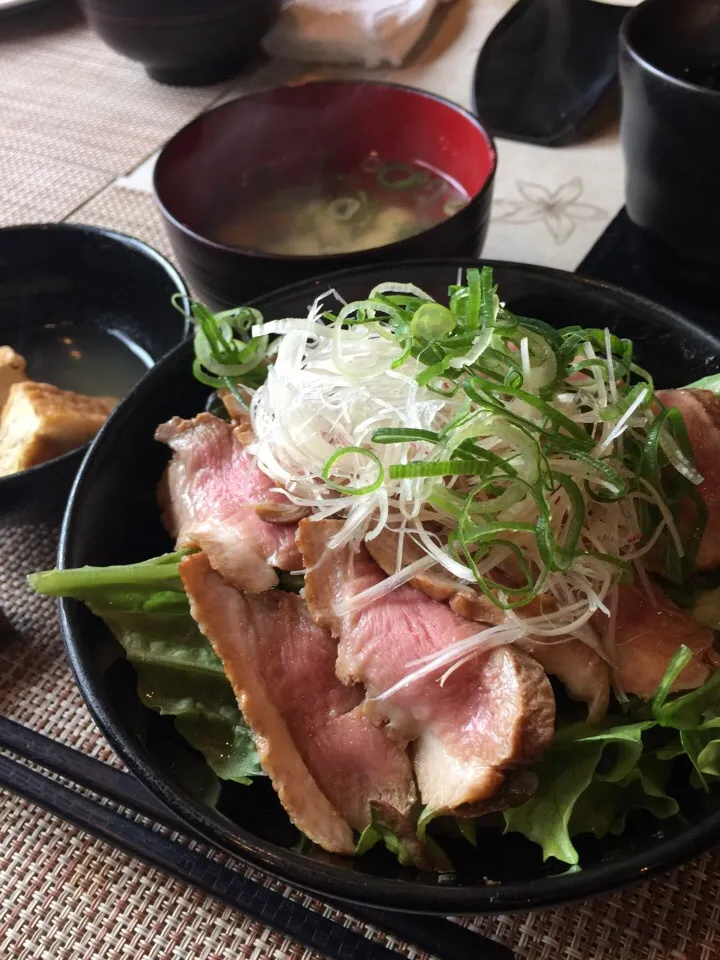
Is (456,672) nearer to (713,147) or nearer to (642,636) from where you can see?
(642,636)

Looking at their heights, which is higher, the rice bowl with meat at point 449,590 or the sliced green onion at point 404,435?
the sliced green onion at point 404,435

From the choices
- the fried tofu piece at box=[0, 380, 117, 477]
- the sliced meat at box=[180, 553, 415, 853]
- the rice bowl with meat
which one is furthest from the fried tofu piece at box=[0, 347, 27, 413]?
the sliced meat at box=[180, 553, 415, 853]

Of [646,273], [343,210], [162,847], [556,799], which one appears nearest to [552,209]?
[646,273]

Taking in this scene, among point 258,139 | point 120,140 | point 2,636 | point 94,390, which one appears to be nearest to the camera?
point 2,636

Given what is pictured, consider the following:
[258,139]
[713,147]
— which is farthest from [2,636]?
[713,147]

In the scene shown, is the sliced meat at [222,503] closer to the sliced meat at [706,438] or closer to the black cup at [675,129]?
the sliced meat at [706,438]

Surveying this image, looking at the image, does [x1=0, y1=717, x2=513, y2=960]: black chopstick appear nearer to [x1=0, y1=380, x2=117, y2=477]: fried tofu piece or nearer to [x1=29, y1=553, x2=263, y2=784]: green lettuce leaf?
[x1=29, y1=553, x2=263, y2=784]: green lettuce leaf

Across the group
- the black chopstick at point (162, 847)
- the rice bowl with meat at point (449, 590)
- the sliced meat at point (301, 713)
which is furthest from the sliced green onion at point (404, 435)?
the black chopstick at point (162, 847)
